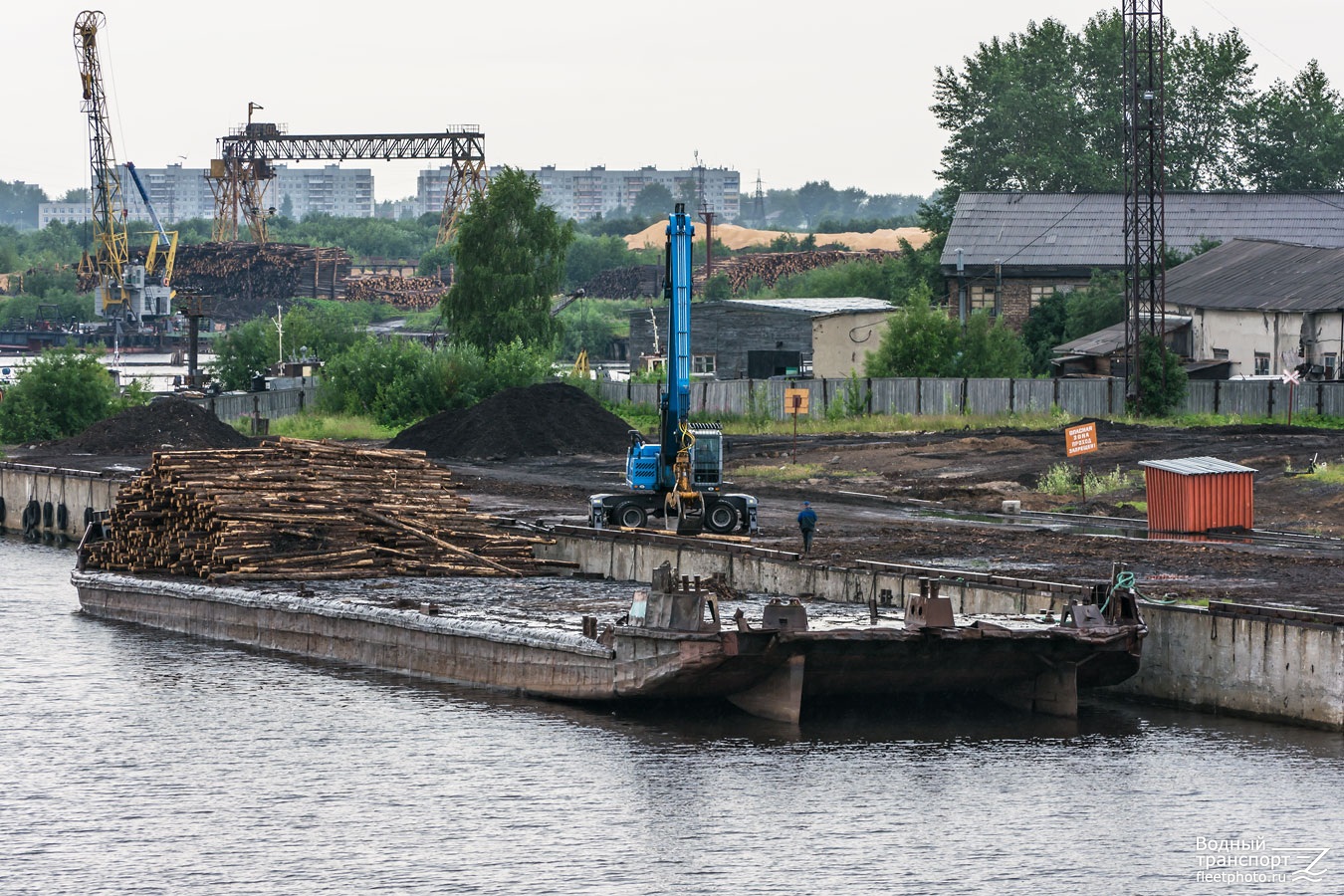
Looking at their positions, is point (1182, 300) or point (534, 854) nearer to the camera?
point (534, 854)

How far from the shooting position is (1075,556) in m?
38.1

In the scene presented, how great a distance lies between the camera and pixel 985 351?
75.3 metres

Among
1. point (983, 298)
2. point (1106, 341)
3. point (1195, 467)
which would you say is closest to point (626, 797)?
point (1195, 467)

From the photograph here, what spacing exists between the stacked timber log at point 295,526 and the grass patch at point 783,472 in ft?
50.0

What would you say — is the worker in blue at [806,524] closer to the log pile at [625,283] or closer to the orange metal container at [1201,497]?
the orange metal container at [1201,497]

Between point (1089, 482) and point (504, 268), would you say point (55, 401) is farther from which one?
point (1089, 482)

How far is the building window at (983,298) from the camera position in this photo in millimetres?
89938

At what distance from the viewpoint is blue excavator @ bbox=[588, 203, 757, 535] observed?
40125mm

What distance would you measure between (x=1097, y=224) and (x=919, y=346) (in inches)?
885

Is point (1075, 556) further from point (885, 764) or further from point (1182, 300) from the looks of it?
point (1182, 300)

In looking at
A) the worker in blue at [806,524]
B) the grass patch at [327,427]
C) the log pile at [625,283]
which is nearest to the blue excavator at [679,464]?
the worker in blue at [806,524]

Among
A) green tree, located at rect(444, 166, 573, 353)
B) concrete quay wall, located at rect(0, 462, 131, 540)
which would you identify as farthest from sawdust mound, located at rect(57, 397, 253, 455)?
green tree, located at rect(444, 166, 573, 353)

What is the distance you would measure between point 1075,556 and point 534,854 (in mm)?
18197

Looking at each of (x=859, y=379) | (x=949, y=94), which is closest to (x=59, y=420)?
(x=859, y=379)
